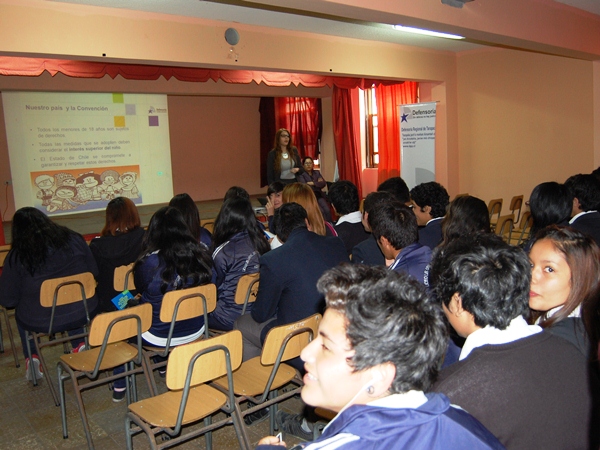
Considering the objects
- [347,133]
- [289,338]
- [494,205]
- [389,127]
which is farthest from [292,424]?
[347,133]

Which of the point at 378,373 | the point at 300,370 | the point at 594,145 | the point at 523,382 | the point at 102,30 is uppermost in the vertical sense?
the point at 102,30

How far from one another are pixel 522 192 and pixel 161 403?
23.0 ft

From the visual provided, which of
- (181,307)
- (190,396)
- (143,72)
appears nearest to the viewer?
(190,396)

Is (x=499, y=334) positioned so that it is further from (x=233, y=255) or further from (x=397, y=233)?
(x=233, y=255)

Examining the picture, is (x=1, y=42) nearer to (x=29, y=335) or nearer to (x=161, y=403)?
(x=29, y=335)

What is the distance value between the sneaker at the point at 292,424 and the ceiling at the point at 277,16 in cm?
296

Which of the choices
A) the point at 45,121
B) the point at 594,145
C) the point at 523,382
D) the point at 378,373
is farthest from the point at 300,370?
the point at 45,121

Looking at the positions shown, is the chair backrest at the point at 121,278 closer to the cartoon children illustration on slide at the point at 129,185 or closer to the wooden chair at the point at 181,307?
the wooden chair at the point at 181,307

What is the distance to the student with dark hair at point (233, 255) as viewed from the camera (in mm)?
3285

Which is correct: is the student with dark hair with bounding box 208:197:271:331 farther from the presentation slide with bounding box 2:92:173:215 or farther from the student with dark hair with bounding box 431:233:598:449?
the presentation slide with bounding box 2:92:173:215

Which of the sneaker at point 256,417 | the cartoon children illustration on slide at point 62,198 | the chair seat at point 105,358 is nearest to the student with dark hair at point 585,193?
the sneaker at point 256,417

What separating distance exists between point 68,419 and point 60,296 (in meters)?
0.73

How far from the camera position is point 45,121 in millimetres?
7691

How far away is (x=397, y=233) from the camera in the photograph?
260 centimetres
